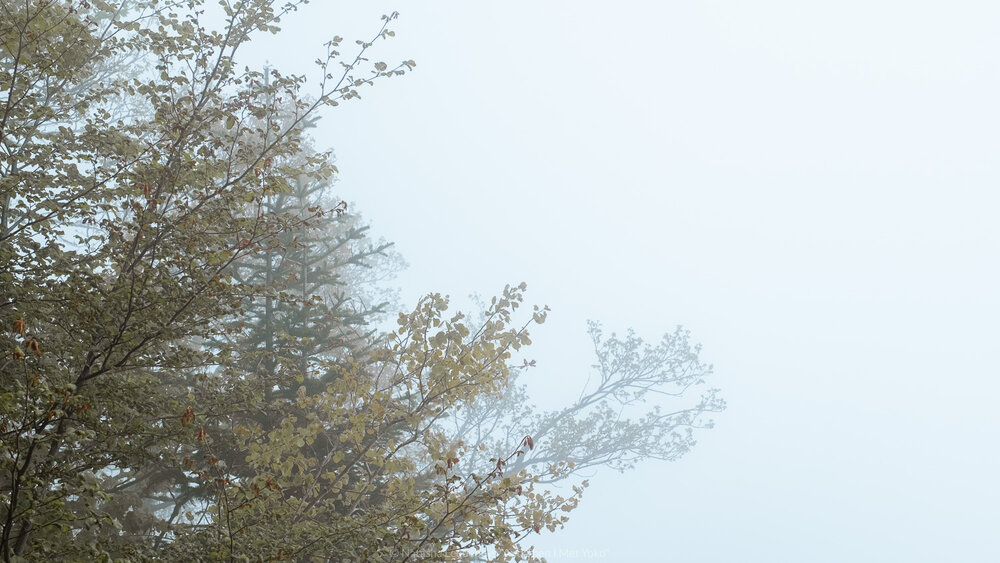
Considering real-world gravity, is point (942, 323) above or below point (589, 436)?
above

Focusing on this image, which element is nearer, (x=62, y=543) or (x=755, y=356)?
(x=62, y=543)

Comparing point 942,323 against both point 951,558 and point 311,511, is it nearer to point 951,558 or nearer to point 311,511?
point 951,558

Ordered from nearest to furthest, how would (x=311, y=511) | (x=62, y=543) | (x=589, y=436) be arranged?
(x=62, y=543)
(x=311, y=511)
(x=589, y=436)

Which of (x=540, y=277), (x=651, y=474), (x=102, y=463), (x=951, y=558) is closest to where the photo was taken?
(x=102, y=463)

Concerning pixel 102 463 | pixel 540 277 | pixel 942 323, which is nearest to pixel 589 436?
pixel 102 463

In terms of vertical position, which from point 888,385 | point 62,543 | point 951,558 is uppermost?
point 888,385

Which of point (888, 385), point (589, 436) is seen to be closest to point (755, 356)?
point (888, 385)

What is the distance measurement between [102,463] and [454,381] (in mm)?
1972

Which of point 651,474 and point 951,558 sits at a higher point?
point 651,474

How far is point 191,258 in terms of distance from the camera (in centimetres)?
368

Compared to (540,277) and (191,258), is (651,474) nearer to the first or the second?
(191,258)

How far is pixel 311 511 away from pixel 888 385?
9052 centimetres

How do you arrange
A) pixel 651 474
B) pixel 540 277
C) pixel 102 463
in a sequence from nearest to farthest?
pixel 102 463
pixel 651 474
pixel 540 277

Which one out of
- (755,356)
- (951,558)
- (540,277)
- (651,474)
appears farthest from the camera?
(540,277)
